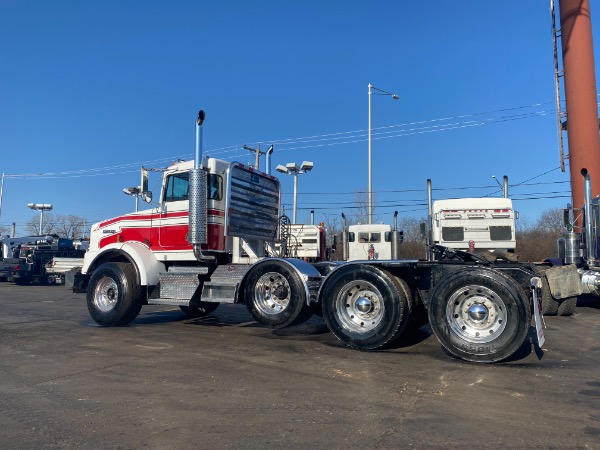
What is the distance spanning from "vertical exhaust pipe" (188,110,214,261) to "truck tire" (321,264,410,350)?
2.87 metres

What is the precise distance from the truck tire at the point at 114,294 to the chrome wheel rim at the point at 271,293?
2.87 m

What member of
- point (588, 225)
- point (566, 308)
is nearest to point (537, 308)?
point (588, 225)

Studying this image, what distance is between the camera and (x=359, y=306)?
761 centimetres

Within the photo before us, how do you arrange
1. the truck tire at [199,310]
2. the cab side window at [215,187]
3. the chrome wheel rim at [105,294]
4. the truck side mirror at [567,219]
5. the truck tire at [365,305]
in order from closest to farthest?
1. the truck tire at [365,305]
2. the cab side window at [215,187]
3. the chrome wheel rim at [105,294]
4. the truck side mirror at [567,219]
5. the truck tire at [199,310]

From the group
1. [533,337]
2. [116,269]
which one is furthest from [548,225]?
[116,269]

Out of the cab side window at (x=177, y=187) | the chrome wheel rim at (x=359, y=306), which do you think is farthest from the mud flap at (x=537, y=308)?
the cab side window at (x=177, y=187)

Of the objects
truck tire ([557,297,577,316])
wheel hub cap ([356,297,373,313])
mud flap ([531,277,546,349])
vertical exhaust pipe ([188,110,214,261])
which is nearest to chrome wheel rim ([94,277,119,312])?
vertical exhaust pipe ([188,110,214,261])

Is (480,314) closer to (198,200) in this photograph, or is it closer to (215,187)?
(198,200)

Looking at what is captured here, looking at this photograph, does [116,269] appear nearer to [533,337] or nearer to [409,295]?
[409,295]

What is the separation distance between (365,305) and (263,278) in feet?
6.70

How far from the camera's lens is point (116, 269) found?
1020 cm

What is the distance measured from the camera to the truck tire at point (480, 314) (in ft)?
21.1

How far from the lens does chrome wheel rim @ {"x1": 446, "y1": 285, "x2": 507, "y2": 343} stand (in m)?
6.62

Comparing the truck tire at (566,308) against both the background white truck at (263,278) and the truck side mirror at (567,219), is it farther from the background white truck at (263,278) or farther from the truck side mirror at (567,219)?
the background white truck at (263,278)
